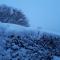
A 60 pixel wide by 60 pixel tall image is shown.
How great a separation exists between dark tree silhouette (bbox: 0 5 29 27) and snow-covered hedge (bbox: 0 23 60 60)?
3.01ft

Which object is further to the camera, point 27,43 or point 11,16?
point 11,16

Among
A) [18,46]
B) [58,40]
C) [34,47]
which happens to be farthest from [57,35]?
[18,46]

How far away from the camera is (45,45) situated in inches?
71.5

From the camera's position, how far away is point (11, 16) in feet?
9.59

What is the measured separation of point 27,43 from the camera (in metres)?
1.79

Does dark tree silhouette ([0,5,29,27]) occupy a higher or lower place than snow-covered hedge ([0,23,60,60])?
higher

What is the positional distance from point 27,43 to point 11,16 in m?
1.22

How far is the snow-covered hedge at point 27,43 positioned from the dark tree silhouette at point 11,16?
3.01 feet

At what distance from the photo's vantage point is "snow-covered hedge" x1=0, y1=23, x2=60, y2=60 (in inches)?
67.7

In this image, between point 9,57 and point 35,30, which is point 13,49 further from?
point 35,30

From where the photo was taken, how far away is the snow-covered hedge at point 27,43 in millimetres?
1721

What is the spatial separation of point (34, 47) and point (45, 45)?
12 cm

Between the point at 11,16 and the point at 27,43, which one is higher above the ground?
the point at 11,16

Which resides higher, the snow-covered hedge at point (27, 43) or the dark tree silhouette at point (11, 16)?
the dark tree silhouette at point (11, 16)
